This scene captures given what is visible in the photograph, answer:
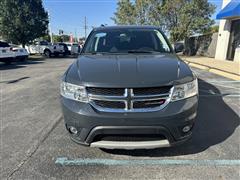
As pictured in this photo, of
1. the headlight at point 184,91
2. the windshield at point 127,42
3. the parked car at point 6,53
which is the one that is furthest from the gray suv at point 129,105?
the parked car at point 6,53

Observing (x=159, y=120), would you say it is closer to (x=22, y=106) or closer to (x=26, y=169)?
(x=26, y=169)

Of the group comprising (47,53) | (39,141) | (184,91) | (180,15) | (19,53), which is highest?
(180,15)

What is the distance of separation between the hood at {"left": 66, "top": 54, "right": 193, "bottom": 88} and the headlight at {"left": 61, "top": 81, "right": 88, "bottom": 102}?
2.4 inches

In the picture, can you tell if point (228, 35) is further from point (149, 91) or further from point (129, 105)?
point (129, 105)

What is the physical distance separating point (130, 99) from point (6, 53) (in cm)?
1528

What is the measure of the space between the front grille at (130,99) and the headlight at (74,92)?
0.12m

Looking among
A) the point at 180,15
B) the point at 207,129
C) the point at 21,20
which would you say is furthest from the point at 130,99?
the point at 21,20

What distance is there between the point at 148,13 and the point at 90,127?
1015 inches

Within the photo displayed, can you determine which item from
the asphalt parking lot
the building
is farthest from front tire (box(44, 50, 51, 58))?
the asphalt parking lot

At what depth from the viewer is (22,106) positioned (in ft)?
18.5

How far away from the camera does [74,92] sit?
113 inches

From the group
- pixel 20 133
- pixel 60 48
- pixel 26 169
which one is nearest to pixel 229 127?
pixel 26 169

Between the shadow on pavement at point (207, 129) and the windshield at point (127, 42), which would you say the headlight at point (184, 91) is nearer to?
the shadow on pavement at point (207, 129)

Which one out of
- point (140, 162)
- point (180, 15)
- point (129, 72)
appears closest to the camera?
point (129, 72)
